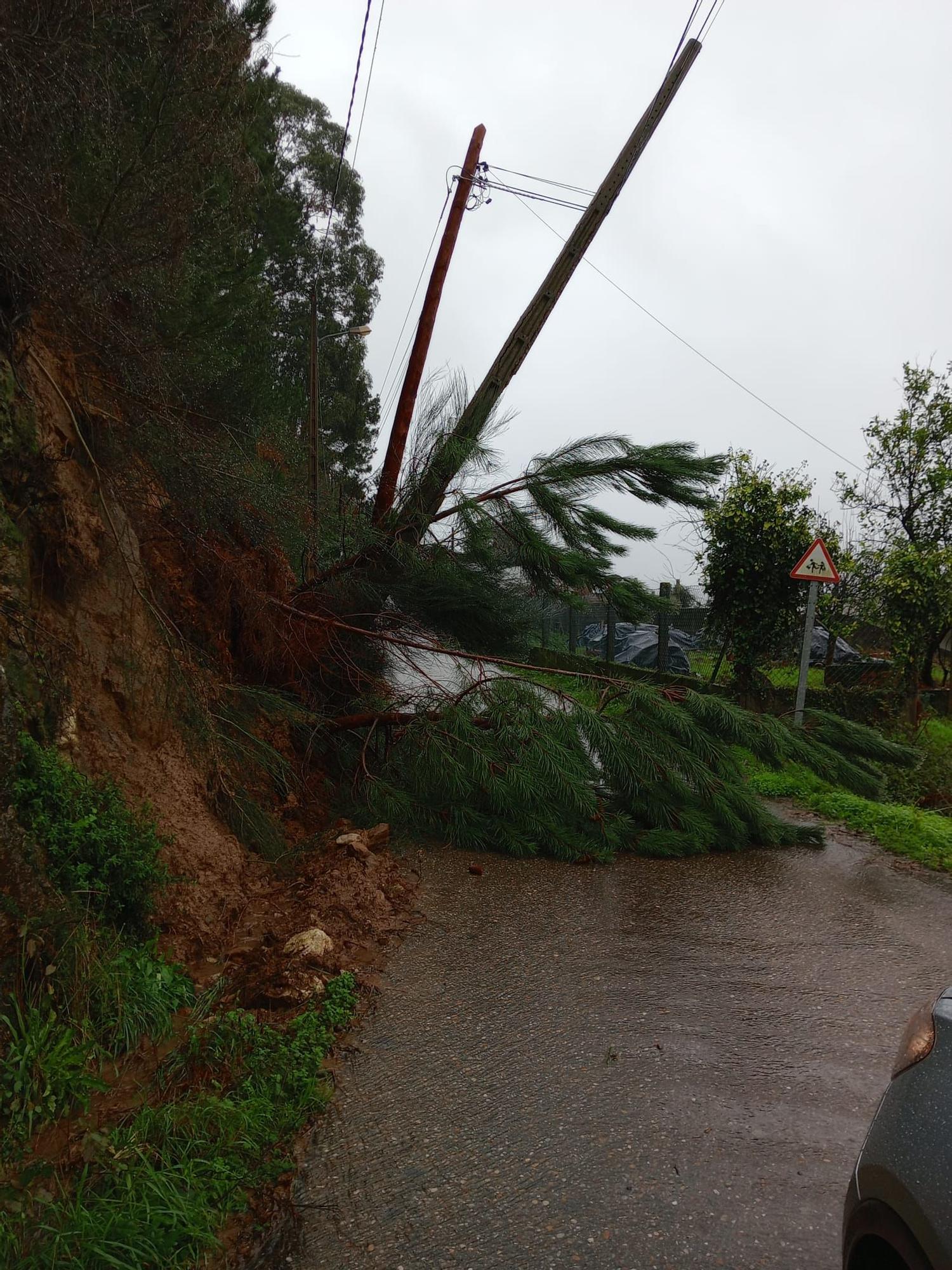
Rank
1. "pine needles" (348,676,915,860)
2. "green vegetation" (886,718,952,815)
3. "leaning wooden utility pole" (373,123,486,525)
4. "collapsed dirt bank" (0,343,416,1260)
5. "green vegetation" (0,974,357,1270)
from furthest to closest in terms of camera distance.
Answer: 1. "green vegetation" (886,718,952,815)
2. "leaning wooden utility pole" (373,123,486,525)
3. "pine needles" (348,676,915,860)
4. "collapsed dirt bank" (0,343,416,1260)
5. "green vegetation" (0,974,357,1270)

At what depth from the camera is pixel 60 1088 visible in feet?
8.76

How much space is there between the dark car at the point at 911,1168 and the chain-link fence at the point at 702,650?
5277mm

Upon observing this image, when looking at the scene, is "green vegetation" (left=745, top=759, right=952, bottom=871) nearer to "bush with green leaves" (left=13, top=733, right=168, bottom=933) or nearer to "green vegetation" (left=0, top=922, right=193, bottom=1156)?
"bush with green leaves" (left=13, top=733, right=168, bottom=933)

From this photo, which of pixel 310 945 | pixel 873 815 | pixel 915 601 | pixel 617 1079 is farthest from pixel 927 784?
pixel 310 945

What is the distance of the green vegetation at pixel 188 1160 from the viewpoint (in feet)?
7.00

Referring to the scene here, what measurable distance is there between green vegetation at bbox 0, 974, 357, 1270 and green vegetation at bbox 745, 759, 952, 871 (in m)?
4.49

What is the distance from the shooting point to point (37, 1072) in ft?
8.70

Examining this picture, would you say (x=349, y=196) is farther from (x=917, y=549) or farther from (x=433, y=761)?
(x=433, y=761)

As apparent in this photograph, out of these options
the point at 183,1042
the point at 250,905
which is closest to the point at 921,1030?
the point at 183,1042

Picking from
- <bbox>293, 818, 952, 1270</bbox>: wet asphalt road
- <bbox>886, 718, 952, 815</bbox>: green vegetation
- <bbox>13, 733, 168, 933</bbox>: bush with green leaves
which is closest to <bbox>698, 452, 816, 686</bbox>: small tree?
<bbox>886, 718, 952, 815</bbox>: green vegetation

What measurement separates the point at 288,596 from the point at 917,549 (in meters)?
9.25

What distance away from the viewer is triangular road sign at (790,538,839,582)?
29.2 feet

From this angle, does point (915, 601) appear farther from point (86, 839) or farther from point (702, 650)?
point (86, 839)

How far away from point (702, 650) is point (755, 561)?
2091 mm
